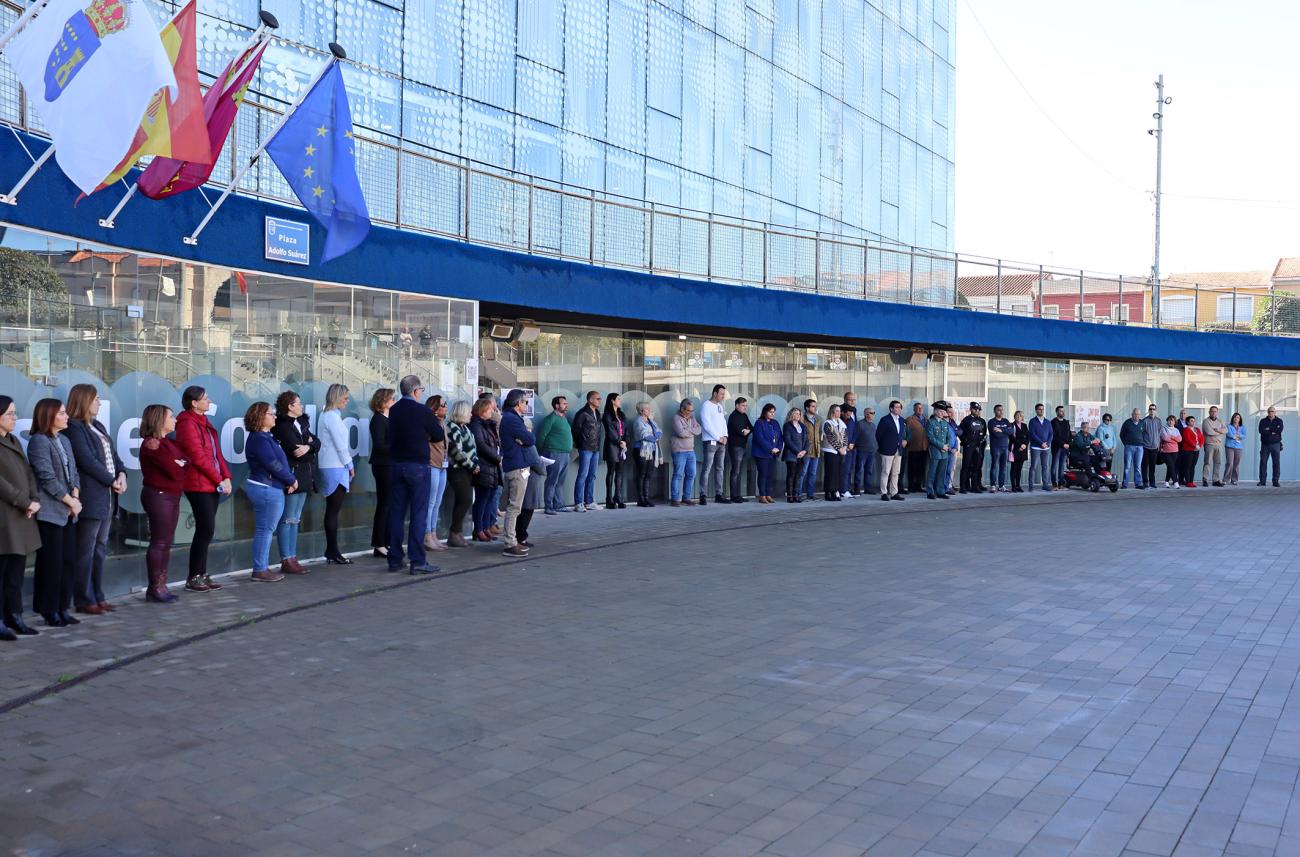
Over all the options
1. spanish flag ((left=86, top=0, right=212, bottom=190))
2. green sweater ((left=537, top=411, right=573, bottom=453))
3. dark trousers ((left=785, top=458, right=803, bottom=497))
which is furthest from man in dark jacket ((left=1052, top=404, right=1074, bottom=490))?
spanish flag ((left=86, top=0, right=212, bottom=190))

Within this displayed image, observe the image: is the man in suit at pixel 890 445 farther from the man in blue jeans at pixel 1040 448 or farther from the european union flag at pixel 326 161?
the european union flag at pixel 326 161

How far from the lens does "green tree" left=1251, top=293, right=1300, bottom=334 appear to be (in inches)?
1144

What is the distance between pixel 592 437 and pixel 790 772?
1262 cm

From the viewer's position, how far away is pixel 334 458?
11984 mm

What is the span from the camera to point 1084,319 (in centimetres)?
2634

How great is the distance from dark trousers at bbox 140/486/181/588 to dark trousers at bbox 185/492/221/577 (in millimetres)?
243

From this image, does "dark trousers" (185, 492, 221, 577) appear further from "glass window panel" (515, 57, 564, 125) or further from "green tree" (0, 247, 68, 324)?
"glass window panel" (515, 57, 564, 125)

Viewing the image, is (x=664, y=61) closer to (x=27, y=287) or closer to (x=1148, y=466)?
(x=1148, y=466)

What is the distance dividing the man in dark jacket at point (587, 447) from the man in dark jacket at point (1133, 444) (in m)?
13.8

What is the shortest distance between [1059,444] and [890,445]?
512cm

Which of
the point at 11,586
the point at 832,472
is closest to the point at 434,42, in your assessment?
the point at 832,472

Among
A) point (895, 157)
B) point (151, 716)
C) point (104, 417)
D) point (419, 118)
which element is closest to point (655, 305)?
point (419, 118)

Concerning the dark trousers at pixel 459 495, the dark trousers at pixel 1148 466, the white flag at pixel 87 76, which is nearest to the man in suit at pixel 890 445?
the dark trousers at pixel 1148 466

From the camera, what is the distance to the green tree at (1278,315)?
29047 mm
